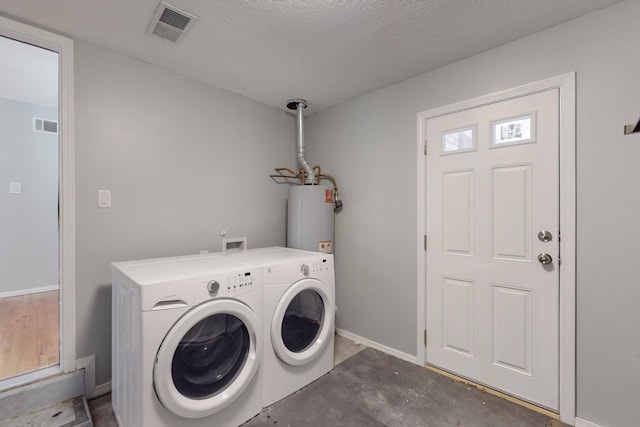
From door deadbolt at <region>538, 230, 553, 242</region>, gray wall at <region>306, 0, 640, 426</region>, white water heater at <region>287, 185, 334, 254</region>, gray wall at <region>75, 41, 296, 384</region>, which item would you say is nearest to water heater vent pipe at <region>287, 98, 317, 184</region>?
white water heater at <region>287, 185, 334, 254</region>

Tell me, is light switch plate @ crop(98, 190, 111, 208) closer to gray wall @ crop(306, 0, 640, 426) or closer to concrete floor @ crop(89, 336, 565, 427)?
concrete floor @ crop(89, 336, 565, 427)

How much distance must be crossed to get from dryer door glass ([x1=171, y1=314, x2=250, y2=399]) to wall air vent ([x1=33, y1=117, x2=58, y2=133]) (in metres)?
3.98

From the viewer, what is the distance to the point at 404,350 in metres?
2.26

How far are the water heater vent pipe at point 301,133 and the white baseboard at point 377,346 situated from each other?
4.85ft

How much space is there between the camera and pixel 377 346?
95.6 inches

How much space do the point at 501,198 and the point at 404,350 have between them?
1.37 metres

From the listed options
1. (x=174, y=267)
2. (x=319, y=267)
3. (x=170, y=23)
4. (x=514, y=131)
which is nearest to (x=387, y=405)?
(x=319, y=267)

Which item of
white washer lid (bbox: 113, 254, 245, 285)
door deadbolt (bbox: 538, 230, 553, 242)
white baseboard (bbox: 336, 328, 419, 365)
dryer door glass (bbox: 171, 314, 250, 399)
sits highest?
door deadbolt (bbox: 538, 230, 553, 242)

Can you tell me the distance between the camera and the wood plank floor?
190cm

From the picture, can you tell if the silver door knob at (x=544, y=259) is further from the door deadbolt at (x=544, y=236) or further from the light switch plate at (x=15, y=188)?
the light switch plate at (x=15, y=188)

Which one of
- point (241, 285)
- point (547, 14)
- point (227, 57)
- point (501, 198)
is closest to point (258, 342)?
point (241, 285)

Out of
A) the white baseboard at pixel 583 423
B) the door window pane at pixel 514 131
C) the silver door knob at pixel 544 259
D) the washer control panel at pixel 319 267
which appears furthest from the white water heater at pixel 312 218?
the white baseboard at pixel 583 423

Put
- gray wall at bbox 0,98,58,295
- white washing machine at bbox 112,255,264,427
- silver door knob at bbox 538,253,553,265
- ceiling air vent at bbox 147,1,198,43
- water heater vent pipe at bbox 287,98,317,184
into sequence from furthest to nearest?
gray wall at bbox 0,98,58,295, water heater vent pipe at bbox 287,98,317,184, silver door knob at bbox 538,253,553,265, ceiling air vent at bbox 147,1,198,43, white washing machine at bbox 112,255,264,427

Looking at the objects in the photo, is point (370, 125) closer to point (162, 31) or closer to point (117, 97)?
point (162, 31)
